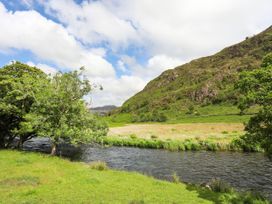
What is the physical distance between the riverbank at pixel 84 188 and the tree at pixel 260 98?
478 cm

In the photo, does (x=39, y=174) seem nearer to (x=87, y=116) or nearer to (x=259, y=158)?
(x=87, y=116)

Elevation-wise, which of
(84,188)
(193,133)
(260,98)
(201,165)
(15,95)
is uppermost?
(15,95)

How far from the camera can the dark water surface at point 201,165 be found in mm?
35531

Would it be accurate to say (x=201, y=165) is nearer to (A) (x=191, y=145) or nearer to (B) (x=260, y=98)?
(A) (x=191, y=145)

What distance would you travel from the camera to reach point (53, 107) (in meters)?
41.5

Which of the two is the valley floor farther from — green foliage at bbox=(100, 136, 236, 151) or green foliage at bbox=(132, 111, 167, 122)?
green foliage at bbox=(132, 111, 167, 122)

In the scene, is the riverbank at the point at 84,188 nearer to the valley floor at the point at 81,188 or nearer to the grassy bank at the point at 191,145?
the valley floor at the point at 81,188

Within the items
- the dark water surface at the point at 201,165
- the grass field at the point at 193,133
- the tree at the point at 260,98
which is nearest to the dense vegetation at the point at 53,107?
the dark water surface at the point at 201,165

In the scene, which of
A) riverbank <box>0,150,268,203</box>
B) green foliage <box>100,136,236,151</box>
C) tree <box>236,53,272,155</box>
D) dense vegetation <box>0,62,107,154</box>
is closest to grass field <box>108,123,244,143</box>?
green foliage <box>100,136,236,151</box>

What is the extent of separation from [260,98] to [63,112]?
27608mm

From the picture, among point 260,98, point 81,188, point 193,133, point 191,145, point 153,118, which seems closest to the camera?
point 260,98

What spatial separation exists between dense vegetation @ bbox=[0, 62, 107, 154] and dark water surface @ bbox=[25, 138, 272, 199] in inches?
302

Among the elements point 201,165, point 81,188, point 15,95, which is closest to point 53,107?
point 15,95

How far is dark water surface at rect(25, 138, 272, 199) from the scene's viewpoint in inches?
1399
